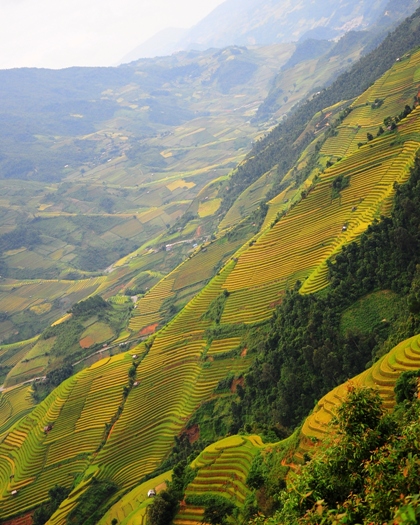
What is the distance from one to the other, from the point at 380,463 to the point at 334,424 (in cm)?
331

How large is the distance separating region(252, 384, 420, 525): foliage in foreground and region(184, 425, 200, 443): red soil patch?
36.7 metres

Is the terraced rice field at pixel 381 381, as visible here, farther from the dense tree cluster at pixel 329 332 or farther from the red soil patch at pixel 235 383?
the red soil patch at pixel 235 383

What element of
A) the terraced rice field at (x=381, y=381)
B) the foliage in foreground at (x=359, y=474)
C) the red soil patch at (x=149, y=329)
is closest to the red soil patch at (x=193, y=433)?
the terraced rice field at (x=381, y=381)

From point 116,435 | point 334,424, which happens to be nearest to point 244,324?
point 116,435

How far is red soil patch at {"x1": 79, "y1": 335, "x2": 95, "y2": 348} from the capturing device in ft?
290

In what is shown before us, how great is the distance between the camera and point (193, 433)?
4906 centimetres

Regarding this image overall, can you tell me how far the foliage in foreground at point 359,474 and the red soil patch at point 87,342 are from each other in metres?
79.4

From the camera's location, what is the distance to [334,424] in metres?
14.3

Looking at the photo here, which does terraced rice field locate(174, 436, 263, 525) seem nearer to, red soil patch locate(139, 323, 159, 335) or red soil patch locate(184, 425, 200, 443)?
red soil patch locate(184, 425, 200, 443)

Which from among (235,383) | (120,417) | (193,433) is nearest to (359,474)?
(235,383)

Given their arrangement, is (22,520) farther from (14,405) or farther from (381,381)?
(381,381)

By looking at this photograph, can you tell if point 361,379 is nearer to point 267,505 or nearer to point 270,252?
point 267,505

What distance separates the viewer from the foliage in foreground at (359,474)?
32.4 feet

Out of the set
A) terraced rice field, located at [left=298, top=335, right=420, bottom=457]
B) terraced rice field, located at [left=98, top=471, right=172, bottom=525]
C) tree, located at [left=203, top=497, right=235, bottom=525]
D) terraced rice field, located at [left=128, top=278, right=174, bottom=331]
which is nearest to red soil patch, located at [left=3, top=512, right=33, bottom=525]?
terraced rice field, located at [left=98, top=471, right=172, bottom=525]
